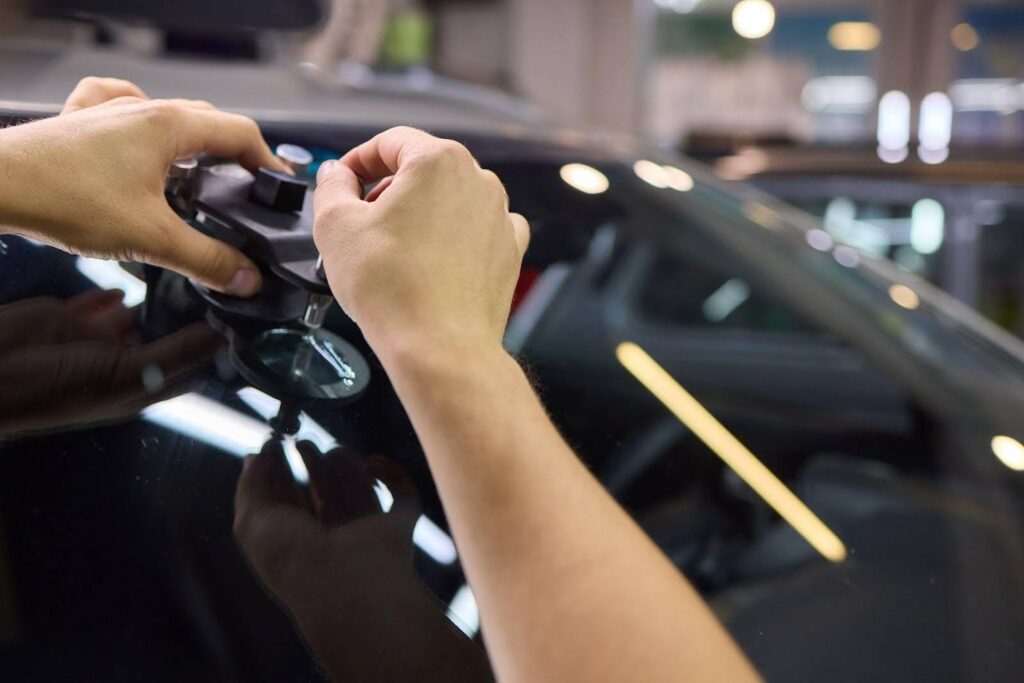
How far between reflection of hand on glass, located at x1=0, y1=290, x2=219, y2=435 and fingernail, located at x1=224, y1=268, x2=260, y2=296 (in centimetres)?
3

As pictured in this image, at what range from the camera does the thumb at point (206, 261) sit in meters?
0.56

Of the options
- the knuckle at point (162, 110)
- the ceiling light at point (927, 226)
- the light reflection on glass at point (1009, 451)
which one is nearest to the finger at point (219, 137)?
the knuckle at point (162, 110)

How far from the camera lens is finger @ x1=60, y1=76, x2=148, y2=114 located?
661 millimetres

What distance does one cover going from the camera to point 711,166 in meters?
2.48

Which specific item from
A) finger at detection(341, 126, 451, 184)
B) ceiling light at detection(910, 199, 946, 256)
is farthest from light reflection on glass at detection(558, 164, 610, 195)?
ceiling light at detection(910, 199, 946, 256)

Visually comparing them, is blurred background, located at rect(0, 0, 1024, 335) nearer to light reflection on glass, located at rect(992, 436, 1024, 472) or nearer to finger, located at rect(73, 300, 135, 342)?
light reflection on glass, located at rect(992, 436, 1024, 472)

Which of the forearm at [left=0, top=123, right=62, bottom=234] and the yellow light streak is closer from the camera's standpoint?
the forearm at [left=0, top=123, right=62, bottom=234]

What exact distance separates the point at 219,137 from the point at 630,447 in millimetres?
346

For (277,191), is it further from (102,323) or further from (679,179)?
(679,179)

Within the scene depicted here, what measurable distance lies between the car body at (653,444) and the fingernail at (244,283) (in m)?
0.05

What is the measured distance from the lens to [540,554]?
1.45ft

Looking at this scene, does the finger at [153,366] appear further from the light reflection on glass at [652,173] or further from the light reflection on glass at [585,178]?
the light reflection on glass at [652,173]

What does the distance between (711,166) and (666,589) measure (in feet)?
7.00

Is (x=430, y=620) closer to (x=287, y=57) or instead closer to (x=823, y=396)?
(x=823, y=396)
